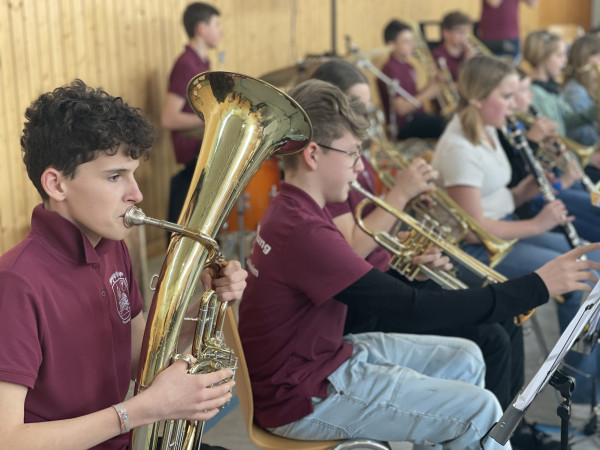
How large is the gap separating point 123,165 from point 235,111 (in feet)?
0.98

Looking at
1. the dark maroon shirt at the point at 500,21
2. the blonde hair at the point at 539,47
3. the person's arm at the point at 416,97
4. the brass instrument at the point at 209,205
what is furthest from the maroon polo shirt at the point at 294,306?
the dark maroon shirt at the point at 500,21

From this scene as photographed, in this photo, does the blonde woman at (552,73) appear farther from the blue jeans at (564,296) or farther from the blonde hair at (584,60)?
the blue jeans at (564,296)

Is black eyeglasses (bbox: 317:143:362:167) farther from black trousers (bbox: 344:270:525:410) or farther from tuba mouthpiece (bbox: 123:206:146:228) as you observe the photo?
tuba mouthpiece (bbox: 123:206:146:228)

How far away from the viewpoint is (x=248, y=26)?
225 inches

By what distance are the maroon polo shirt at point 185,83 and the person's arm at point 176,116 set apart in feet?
0.12

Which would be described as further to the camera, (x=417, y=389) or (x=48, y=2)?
(x=48, y=2)

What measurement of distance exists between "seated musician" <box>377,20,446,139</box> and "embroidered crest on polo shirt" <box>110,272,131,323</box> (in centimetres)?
459

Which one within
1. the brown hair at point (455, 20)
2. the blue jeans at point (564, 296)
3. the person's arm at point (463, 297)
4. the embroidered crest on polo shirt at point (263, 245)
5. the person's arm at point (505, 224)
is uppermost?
the brown hair at point (455, 20)

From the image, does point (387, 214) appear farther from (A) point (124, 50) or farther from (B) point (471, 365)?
(A) point (124, 50)

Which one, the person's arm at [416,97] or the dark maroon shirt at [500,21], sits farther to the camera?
the dark maroon shirt at [500,21]

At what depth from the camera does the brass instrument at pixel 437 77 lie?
651 centimetres

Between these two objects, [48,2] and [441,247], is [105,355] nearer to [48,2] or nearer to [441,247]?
[441,247]

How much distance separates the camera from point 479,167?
311cm

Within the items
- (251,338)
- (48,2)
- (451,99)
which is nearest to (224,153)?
(251,338)
